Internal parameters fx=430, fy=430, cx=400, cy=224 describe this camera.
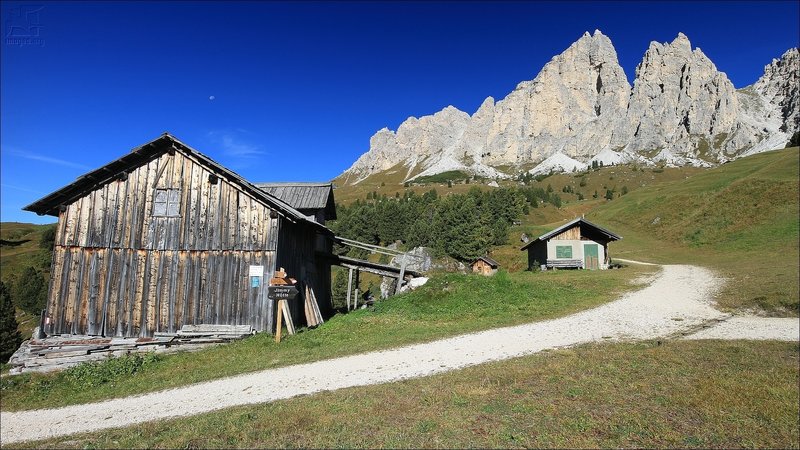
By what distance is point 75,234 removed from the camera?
760 inches

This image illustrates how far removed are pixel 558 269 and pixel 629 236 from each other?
28774mm

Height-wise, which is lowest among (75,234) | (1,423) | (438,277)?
(1,423)

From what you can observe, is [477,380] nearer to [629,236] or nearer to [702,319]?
[702,319]

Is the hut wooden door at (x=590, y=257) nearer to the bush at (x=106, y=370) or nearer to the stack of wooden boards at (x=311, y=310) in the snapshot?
the stack of wooden boards at (x=311, y=310)

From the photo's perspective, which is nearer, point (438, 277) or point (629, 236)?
point (438, 277)

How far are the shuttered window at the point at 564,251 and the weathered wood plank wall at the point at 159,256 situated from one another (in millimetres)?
33914

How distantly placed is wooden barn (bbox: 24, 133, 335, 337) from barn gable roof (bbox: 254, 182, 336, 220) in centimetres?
724

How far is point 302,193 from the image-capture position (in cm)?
2769

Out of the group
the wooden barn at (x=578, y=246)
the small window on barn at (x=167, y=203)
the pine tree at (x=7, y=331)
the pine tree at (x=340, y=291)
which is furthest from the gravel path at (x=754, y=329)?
the pine tree at (x=7, y=331)

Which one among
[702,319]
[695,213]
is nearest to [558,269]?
[702,319]

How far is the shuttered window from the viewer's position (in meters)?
44.5

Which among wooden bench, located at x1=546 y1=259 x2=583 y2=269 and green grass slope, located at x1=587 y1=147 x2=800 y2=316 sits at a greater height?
green grass slope, located at x1=587 y1=147 x2=800 y2=316

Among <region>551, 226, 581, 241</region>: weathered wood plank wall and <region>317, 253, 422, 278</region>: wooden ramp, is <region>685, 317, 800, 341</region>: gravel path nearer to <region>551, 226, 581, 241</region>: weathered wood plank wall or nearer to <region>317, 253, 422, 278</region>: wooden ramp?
<region>317, 253, 422, 278</region>: wooden ramp

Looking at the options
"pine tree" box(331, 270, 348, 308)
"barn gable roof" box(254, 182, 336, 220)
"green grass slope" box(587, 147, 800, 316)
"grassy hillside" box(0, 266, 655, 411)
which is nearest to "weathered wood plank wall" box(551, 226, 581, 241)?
"green grass slope" box(587, 147, 800, 316)
